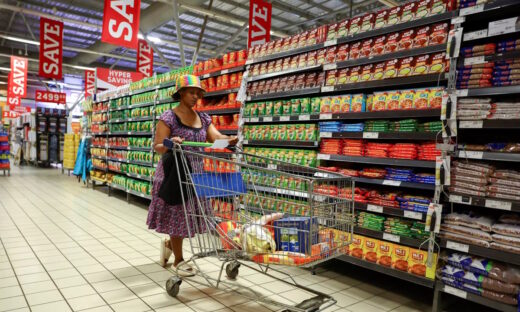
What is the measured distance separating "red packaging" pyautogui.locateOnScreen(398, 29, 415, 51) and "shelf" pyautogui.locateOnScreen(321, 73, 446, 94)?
288 mm

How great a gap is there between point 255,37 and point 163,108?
2241mm

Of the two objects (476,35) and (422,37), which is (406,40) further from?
(476,35)

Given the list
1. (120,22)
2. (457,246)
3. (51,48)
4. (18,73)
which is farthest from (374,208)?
(18,73)

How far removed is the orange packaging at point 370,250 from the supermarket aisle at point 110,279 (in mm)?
304

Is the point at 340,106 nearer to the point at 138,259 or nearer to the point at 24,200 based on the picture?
the point at 138,259

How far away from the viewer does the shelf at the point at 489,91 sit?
8.39ft

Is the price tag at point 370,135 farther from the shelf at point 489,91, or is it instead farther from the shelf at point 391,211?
the shelf at point 489,91

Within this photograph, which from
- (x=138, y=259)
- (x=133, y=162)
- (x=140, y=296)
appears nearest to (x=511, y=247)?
(x=140, y=296)

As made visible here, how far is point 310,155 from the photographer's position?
Result: 4.16 meters

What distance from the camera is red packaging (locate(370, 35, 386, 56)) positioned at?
344cm

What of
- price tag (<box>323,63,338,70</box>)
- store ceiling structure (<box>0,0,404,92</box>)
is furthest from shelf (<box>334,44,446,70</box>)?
store ceiling structure (<box>0,0,404,92</box>)

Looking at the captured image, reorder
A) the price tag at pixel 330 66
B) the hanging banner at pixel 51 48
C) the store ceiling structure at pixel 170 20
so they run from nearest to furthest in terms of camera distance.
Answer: the price tag at pixel 330 66 < the hanging banner at pixel 51 48 < the store ceiling structure at pixel 170 20

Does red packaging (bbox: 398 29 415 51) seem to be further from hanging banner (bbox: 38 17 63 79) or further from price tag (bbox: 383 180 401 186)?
hanging banner (bbox: 38 17 63 79)

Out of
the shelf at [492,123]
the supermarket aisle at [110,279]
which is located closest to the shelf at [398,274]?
the supermarket aisle at [110,279]
